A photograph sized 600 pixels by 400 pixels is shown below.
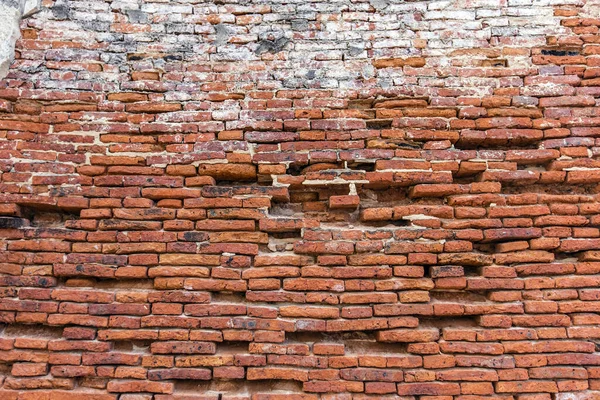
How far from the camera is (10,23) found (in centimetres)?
253

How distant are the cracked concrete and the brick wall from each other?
0.20 feet

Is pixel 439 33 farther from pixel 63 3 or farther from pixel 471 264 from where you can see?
pixel 63 3

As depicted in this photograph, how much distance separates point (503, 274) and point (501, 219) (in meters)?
0.35

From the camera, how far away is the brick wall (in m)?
2.18

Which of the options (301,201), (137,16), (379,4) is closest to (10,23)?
(137,16)

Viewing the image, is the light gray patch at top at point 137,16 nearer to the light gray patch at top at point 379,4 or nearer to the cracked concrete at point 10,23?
the cracked concrete at point 10,23

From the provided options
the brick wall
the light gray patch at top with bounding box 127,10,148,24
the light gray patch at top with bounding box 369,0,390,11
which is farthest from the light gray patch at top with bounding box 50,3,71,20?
the light gray patch at top with bounding box 369,0,390,11

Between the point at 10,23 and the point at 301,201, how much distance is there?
7.97 ft

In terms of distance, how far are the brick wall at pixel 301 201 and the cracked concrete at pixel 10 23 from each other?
62 millimetres

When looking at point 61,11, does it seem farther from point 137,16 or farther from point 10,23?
point 137,16

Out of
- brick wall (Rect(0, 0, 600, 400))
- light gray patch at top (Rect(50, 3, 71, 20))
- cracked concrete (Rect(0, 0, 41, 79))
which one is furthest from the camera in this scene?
light gray patch at top (Rect(50, 3, 71, 20))

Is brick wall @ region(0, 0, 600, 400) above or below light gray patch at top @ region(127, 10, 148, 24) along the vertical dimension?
below

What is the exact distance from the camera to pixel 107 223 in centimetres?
232

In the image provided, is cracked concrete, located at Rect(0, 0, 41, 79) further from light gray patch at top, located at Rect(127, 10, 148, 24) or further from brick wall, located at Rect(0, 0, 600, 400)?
light gray patch at top, located at Rect(127, 10, 148, 24)
